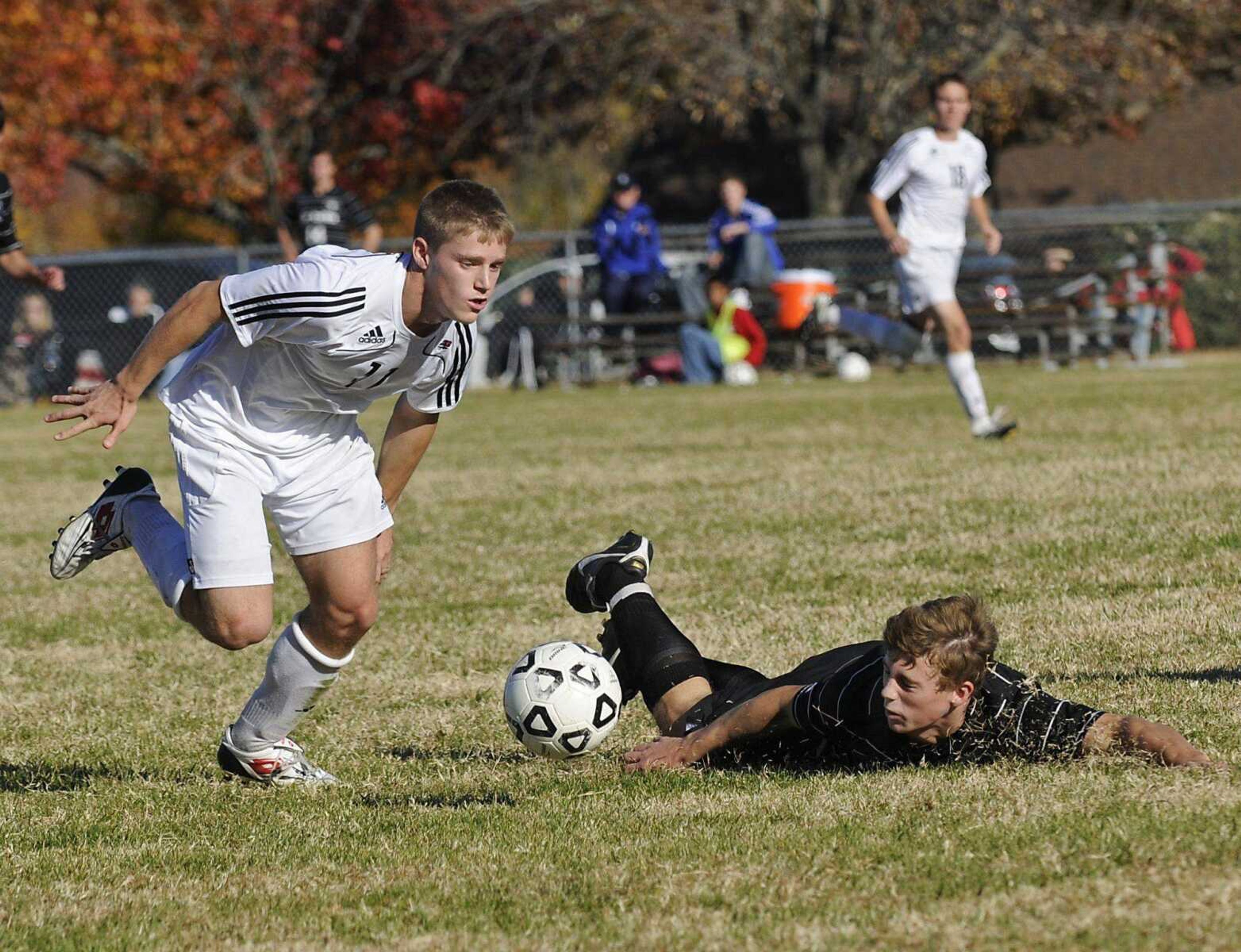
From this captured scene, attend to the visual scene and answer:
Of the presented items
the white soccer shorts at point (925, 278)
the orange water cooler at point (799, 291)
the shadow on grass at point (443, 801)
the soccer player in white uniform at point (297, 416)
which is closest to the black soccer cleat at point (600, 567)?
the soccer player in white uniform at point (297, 416)

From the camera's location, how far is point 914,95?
27.8m

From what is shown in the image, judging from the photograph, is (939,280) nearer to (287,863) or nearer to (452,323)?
(452,323)

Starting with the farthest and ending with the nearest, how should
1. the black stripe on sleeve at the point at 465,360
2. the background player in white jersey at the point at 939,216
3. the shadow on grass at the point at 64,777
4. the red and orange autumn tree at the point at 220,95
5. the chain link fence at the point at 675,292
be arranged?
the red and orange autumn tree at the point at 220,95, the chain link fence at the point at 675,292, the background player in white jersey at the point at 939,216, the shadow on grass at the point at 64,777, the black stripe on sleeve at the point at 465,360

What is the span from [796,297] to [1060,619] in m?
15.1

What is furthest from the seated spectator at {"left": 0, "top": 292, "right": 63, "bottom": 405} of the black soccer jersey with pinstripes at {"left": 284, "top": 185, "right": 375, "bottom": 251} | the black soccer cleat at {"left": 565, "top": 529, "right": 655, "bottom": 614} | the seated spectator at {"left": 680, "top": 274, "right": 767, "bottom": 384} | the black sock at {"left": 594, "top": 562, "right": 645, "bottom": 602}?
the black sock at {"left": 594, "top": 562, "right": 645, "bottom": 602}

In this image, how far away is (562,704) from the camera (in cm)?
483

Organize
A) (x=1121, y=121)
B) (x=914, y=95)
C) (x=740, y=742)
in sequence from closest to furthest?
(x=740, y=742) → (x=914, y=95) → (x=1121, y=121)

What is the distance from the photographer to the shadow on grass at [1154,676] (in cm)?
559

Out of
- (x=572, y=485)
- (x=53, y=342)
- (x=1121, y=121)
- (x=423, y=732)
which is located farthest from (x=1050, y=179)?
(x=423, y=732)

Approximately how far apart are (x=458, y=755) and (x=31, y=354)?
1818 cm

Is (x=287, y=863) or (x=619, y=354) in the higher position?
(x=287, y=863)

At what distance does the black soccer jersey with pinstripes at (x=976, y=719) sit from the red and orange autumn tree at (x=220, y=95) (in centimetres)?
2223

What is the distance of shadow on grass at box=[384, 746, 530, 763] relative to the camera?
537cm

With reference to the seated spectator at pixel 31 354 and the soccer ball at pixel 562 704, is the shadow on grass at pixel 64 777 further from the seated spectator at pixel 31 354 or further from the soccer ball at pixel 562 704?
the seated spectator at pixel 31 354
